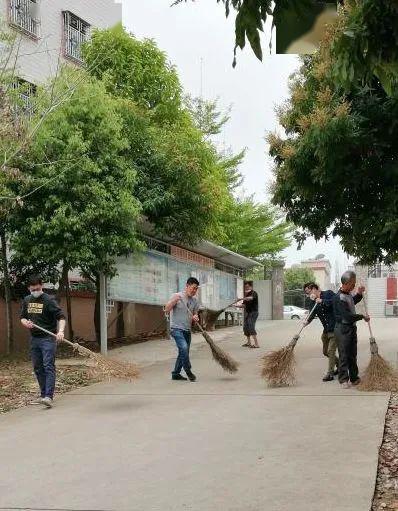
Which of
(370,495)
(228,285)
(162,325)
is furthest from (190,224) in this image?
(370,495)

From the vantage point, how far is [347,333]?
8.77 m

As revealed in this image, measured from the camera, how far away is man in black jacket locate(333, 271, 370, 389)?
8758 millimetres

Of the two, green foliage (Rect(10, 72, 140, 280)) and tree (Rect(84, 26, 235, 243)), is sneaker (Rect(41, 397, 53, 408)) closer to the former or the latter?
green foliage (Rect(10, 72, 140, 280))

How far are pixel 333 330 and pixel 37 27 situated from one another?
13468mm

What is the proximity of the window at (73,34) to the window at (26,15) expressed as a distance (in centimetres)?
137

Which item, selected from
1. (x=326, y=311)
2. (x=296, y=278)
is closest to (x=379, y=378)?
(x=326, y=311)

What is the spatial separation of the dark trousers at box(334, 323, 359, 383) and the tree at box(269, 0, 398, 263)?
1641 mm

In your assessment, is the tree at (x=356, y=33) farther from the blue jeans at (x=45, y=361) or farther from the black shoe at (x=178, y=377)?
the black shoe at (x=178, y=377)

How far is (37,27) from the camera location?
18.6 m

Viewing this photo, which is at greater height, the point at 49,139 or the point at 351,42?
the point at 49,139

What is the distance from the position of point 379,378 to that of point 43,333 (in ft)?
14.5

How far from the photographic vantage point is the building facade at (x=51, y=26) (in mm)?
17484

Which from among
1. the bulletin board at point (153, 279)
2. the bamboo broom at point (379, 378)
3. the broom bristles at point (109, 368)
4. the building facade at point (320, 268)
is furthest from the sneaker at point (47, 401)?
the building facade at point (320, 268)

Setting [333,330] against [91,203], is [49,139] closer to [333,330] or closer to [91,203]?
[91,203]
